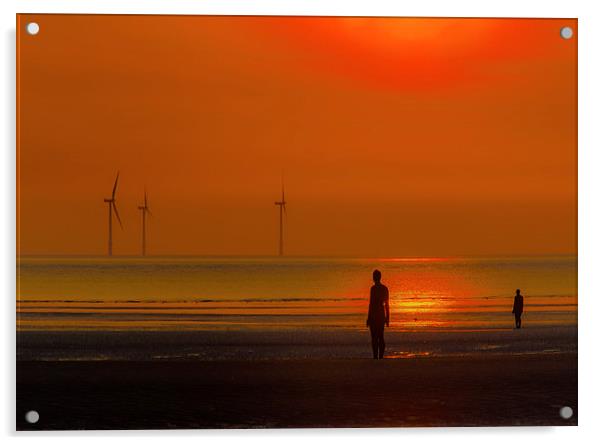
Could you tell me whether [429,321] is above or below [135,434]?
above

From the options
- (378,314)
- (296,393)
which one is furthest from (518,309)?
(296,393)

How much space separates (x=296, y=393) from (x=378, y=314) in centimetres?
→ 64

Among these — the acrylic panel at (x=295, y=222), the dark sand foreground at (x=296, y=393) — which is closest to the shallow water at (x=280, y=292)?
the acrylic panel at (x=295, y=222)

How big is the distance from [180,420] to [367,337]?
1148mm

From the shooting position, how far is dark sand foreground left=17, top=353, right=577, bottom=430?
4.90 metres

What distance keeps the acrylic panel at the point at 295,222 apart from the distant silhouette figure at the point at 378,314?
0.01m

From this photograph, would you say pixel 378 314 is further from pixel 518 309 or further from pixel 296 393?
pixel 518 309

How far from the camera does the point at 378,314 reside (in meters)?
4.96

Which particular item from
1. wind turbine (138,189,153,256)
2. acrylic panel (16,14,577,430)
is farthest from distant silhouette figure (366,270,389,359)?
wind turbine (138,189,153,256)

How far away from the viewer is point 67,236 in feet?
16.1

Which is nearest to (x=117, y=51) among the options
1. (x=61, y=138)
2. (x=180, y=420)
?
(x=61, y=138)

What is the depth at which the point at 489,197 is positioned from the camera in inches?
199

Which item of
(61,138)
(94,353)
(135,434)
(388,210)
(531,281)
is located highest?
(61,138)

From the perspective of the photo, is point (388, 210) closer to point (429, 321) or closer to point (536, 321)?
point (429, 321)
